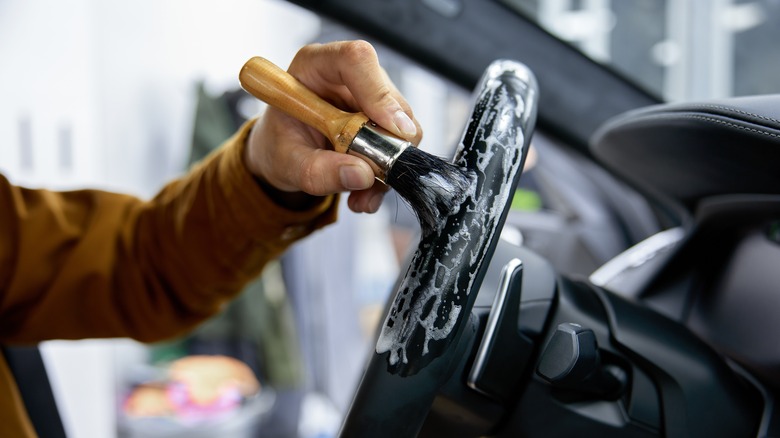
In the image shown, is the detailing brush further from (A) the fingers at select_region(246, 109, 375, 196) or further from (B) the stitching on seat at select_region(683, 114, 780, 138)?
(B) the stitching on seat at select_region(683, 114, 780, 138)

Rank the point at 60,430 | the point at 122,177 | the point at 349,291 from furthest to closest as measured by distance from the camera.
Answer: the point at 122,177
the point at 349,291
the point at 60,430

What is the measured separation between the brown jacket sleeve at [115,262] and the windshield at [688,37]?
100 centimetres

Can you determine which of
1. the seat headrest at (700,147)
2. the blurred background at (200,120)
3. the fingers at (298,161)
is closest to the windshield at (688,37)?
the blurred background at (200,120)

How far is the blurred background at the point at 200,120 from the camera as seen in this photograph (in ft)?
5.41

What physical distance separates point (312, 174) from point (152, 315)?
39cm

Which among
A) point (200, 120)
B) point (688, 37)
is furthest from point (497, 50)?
point (688, 37)

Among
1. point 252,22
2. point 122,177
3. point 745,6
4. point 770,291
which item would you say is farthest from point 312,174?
point 745,6

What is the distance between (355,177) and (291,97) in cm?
6

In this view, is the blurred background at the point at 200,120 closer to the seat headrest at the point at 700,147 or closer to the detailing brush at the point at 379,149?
the seat headrest at the point at 700,147

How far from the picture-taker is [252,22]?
2.68 m

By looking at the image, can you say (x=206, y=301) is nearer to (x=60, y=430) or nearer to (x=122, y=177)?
(x=60, y=430)

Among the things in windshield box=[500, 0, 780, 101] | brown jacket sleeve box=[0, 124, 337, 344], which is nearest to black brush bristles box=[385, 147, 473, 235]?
brown jacket sleeve box=[0, 124, 337, 344]

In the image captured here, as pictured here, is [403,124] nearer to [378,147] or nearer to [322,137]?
[378,147]

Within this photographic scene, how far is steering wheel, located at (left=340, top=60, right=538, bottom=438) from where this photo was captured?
329mm
